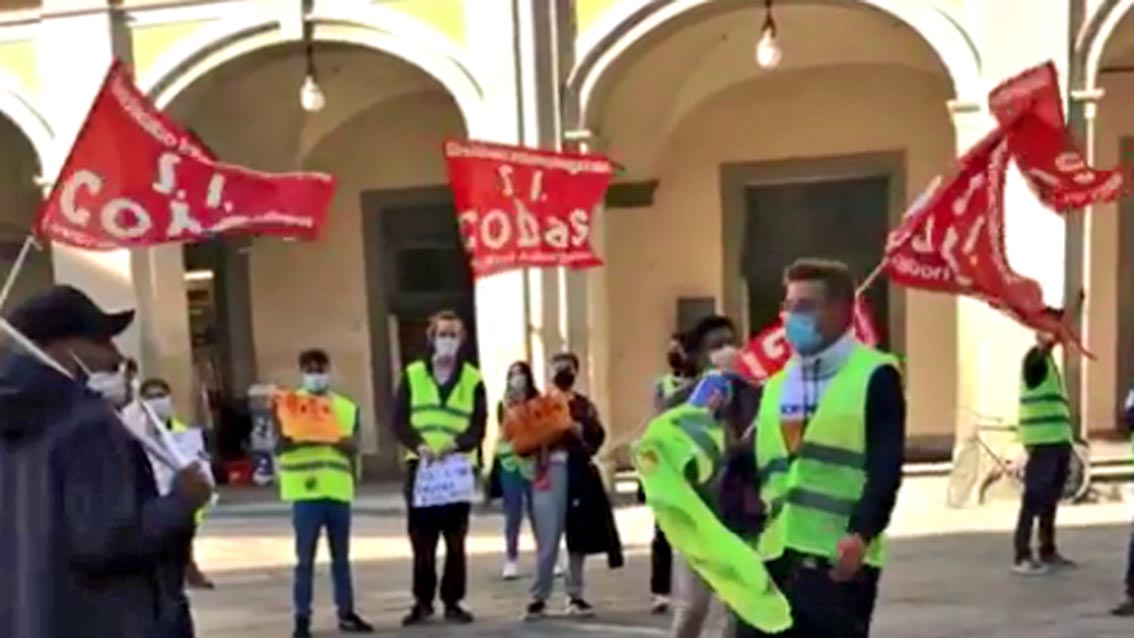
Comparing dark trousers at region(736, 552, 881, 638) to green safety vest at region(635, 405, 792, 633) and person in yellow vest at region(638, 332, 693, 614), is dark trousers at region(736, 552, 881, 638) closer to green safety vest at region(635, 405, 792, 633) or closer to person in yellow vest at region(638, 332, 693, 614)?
green safety vest at region(635, 405, 792, 633)

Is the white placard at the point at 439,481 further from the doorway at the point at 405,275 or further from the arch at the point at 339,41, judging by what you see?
the doorway at the point at 405,275

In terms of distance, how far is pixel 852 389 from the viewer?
16.3 ft

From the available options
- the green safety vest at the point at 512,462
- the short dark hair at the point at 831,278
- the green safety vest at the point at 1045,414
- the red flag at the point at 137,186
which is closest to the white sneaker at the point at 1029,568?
the green safety vest at the point at 1045,414

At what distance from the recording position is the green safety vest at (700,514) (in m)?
4.91

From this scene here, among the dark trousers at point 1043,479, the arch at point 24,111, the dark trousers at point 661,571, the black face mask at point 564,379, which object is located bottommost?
the dark trousers at point 661,571

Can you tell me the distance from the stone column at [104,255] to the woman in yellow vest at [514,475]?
655 centimetres

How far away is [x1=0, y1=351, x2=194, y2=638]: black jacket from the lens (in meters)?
3.57

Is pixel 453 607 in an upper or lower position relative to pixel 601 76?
lower

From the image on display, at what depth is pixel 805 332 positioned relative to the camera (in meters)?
5.06

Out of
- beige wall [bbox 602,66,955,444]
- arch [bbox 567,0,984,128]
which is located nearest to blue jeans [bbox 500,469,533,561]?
arch [bbox 567,0,984,128]

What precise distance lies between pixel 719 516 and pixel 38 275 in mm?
14994

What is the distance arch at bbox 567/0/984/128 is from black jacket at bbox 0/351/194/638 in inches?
452

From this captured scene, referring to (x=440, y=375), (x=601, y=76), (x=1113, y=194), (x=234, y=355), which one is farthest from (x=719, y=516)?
(x=234, y=355)

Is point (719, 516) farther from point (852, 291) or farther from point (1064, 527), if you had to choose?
point (1064, 527)
